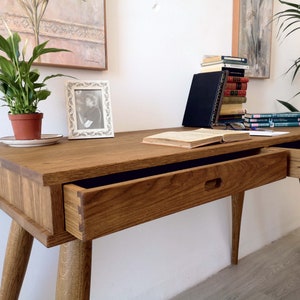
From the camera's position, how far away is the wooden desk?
1.57ft

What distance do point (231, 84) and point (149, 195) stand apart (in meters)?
0.86

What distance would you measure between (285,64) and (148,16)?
109 centimetres

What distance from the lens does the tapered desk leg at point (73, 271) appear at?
54 centimetres

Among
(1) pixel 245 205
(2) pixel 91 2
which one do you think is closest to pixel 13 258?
(2) pixel 91 2

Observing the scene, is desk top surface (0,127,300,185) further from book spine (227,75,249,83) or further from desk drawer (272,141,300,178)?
book spine (227,75,249,83)

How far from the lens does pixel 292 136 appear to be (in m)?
0.99

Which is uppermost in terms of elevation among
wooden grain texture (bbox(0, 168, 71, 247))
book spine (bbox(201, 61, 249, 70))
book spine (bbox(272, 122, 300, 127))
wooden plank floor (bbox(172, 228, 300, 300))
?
book spine (bbox(201, 61, 249, 70))

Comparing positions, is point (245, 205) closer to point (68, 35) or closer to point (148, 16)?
point (148, 16)

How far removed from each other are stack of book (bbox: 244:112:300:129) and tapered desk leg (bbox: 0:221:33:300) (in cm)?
93

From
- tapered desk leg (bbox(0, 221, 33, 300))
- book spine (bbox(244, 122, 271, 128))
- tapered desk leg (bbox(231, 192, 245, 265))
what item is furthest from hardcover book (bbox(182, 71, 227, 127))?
tapered desk leg (bbox(0, 221, 33, 300))

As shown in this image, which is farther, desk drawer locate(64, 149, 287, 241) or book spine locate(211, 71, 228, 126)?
book spine locate(211, 71, 228, 126)

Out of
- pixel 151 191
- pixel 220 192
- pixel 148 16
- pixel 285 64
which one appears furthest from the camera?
pixel 285 64

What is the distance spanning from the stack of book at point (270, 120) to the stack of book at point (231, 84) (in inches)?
1.7

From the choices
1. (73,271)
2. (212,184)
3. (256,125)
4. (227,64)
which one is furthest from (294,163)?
(73,271)
